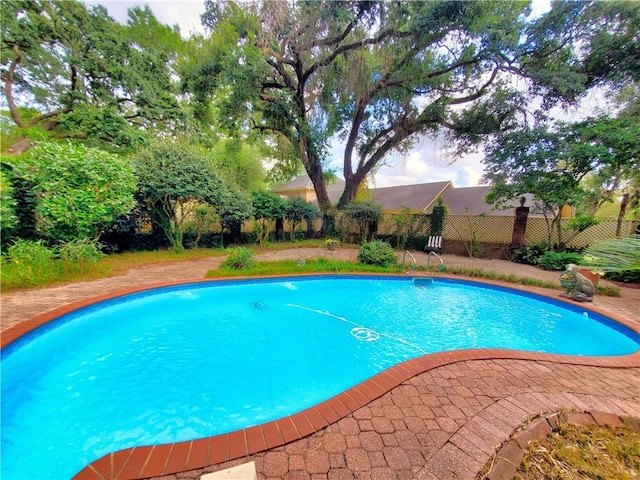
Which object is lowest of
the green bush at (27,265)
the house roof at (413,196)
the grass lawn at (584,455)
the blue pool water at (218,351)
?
the blue pool water at (218,351)

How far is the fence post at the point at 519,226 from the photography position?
983 centimetres

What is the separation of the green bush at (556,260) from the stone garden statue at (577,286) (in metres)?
3.30

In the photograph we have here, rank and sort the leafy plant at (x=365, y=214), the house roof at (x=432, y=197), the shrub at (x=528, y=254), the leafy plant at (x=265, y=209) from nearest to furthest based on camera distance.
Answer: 1. the shrub at (x=528, y=254)
2. the leafy plant at (x=265, y=209)
3. the leafy plant at (x=365, y=214)
4. the house roof at (x=432, y=197)

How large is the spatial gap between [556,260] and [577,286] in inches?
149

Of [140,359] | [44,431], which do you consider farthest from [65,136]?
[44,431]

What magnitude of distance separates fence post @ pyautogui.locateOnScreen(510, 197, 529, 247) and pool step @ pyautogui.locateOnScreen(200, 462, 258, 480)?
12185 mm

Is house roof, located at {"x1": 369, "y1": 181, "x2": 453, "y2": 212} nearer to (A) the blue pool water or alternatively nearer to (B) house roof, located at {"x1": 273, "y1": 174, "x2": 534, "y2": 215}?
(B) house roof, located at {"x1": 273, "y1": 174, "x2": 534, "y2": 215}

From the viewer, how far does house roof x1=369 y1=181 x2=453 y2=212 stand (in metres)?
17.0

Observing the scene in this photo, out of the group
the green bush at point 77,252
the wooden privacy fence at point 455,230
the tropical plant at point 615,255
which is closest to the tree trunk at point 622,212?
the wooden privacy fence at point 455,230

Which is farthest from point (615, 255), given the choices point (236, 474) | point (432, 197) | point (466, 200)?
point (466, 200)

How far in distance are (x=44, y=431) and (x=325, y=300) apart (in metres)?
4.37

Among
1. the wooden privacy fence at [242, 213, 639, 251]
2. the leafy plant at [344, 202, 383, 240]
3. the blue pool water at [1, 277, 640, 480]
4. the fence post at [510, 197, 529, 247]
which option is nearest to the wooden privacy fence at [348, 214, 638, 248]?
the wooden privacy fence at [242, 213, 639, 251]

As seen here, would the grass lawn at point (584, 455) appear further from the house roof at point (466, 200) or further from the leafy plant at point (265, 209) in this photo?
the house roof at point (466, 200)

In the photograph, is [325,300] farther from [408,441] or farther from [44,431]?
[44,431]
